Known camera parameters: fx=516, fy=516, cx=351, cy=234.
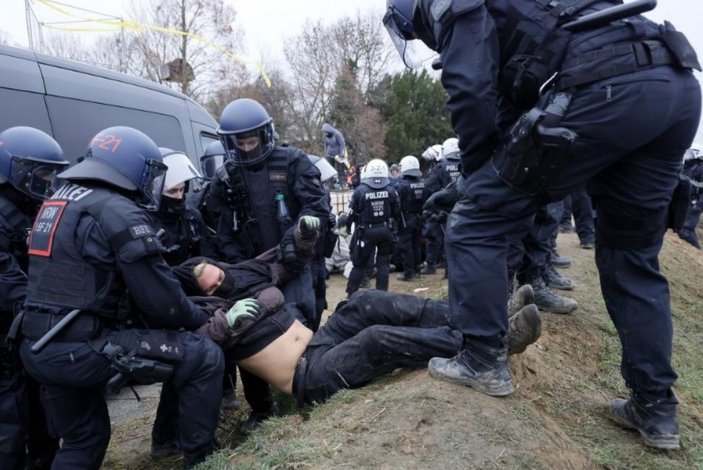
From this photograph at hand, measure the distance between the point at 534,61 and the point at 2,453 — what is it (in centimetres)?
313

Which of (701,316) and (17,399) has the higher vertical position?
(17,399)

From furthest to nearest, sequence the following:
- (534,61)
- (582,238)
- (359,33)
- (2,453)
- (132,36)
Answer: (359,33) < (132,36) < (582,238) < (2,453) < (534,61)

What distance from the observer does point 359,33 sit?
2717cm

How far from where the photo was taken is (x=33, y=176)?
3.07 meters

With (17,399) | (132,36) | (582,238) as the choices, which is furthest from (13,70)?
Result: (132,36)

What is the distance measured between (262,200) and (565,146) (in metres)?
2.54

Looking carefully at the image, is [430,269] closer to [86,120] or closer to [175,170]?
[86,120]

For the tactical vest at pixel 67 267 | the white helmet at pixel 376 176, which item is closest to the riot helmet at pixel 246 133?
the tactical vest at pixel 67 267

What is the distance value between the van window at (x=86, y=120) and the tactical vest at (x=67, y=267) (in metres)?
2.12

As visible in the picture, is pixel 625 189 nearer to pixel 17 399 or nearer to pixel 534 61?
pixel 534 61

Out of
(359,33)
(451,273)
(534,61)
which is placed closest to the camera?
(534,61)

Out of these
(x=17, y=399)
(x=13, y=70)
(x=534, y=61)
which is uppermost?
(x=13, y=70)

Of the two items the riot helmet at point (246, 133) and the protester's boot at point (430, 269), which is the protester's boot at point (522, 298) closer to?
the riot helmet at point (246, 133)

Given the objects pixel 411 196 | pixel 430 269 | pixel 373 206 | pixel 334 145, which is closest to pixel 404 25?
pixel 373 206
